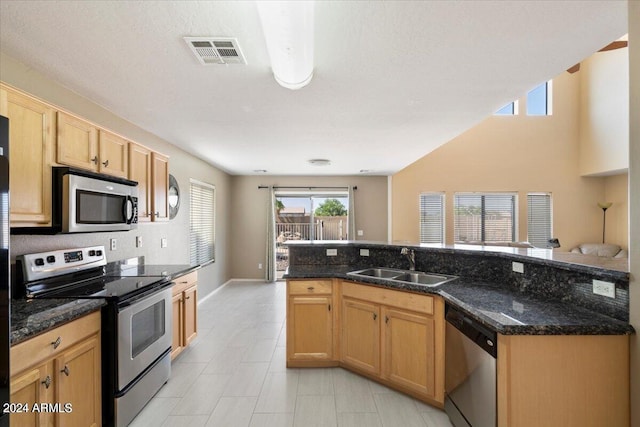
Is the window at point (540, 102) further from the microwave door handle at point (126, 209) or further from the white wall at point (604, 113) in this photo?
the microwave door handle at point (126, 209)

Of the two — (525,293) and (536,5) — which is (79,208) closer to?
(536,5)

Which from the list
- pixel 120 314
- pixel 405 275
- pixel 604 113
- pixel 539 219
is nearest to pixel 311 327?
pixel 405 275

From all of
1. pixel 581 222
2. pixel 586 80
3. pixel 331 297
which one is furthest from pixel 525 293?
pixel 586 80

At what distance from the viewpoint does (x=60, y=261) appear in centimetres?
205

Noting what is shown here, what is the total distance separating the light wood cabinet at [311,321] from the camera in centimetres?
264

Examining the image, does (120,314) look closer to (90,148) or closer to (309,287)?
(90,148)

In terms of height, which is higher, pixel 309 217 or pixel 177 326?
pixel 309 217

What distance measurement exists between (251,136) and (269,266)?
12.0ft

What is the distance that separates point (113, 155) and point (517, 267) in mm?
3288

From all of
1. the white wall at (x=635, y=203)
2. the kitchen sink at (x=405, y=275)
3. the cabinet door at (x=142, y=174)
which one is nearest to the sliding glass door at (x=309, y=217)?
the kitchen sink at (x=405, y=275)

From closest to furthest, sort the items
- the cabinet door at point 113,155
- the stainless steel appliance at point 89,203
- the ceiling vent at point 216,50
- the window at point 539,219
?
1. the ceiling vent at point 216,50
2. the stainless steel appliance at point 89,203
3. the cabinet door at point 113,155
4. the window at point 539,219

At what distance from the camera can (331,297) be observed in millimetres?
2645

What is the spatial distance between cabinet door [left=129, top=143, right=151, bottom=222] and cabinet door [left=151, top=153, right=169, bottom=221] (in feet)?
0.19

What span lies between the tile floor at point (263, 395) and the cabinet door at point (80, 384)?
0.42 meters
